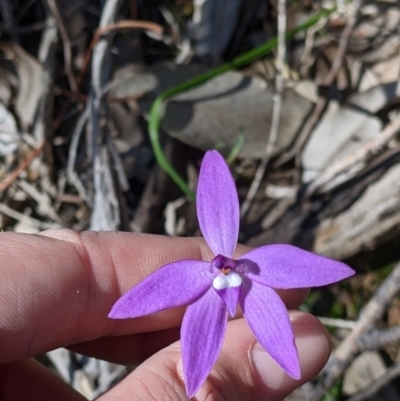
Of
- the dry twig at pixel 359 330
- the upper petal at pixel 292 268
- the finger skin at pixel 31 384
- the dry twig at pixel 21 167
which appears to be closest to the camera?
the upper petal at pixel 292 268

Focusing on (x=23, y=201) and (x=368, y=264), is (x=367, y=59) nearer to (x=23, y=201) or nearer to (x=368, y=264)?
(x=368, y=264)

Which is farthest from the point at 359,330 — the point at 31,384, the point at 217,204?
the point at 31,384

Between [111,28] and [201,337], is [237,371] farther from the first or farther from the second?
[111,28]

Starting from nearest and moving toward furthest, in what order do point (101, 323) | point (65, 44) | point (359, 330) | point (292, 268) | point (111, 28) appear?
point (292, 268) → point (101, 323) → point (359, 330) → point (111, 28) → point (65, 44)

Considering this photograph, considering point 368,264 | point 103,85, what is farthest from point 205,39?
point 368,264

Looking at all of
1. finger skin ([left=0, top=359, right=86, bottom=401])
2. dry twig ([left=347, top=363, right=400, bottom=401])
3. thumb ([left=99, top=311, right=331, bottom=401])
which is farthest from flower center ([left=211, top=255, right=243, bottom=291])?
dry twig ([left=347, top=363, right=400, bottom=401])

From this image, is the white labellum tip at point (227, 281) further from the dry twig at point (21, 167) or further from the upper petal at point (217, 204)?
the dry twig at point (21, 167)

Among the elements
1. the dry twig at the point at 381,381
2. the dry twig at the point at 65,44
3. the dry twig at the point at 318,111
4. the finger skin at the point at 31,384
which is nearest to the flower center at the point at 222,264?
the finger skin at the point at 31,384
